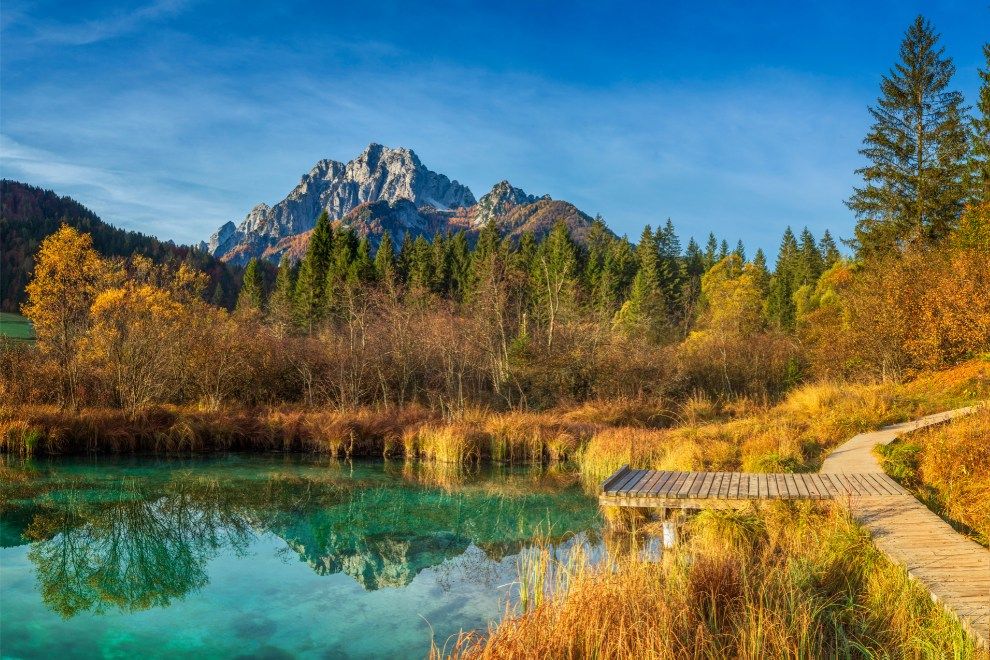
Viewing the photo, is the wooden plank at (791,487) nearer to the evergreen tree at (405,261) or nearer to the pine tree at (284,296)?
the pine tree at (284,296)

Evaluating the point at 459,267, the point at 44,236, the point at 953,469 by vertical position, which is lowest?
the point at 953,469

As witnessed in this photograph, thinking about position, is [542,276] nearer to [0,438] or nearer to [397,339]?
[397,339]

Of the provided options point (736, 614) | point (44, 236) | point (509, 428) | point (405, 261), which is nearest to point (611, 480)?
point (736, 614)

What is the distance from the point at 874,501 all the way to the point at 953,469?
1.50m

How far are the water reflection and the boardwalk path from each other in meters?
1.76

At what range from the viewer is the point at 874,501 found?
287 inches

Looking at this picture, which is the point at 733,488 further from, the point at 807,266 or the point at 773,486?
the point at 807,266

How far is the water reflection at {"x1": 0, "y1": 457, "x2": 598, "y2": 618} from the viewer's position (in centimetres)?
804

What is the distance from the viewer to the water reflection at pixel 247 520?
26.4 ft

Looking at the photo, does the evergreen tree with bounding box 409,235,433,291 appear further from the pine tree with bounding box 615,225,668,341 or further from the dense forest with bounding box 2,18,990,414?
the dense forest with bounding box 2,18,990,414

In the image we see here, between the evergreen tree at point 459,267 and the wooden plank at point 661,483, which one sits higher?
the evergreen tree at point 459,267

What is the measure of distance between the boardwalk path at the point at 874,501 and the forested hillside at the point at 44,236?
56.8 m

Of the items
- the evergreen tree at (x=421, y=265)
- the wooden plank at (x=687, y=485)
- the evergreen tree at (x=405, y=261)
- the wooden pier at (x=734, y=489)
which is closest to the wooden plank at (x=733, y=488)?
the wooden pier at (x=734, y=489)

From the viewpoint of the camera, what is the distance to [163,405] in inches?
736
